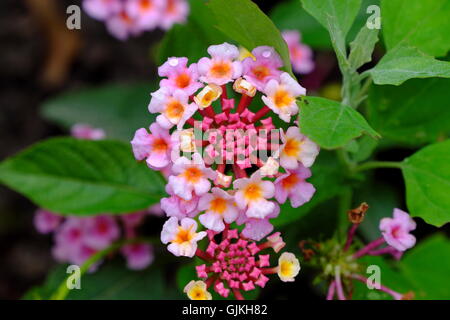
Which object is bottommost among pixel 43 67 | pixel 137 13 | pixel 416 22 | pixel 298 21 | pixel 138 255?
pixel 138 255

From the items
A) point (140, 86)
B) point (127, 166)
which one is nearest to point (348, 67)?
point (127, 166)

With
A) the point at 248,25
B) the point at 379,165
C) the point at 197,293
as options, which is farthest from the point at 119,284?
the point at 248,25

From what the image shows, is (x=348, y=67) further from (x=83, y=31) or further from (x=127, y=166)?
(x=83, y=31)

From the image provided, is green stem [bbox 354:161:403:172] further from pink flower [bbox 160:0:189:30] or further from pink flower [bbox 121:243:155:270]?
pink flower [bbox 160:0:189:30]

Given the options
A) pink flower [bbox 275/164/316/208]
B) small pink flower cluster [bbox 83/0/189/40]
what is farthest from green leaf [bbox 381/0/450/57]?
small pink flower cluster [bbox 83/0/189/40]

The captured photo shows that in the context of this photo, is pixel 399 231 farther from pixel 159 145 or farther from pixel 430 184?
pixel 159 145
